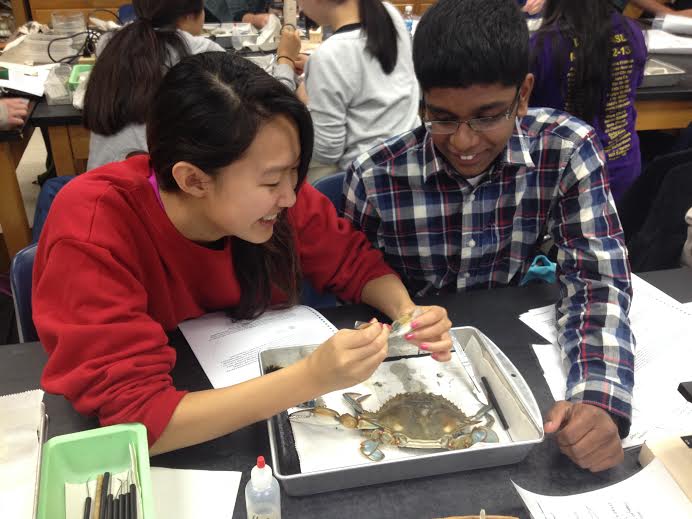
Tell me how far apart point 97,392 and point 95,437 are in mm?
65

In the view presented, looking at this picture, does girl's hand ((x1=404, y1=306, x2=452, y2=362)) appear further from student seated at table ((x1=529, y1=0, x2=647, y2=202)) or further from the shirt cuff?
student seated at table ((x1=529, y1=0, x2=647, y2=202))

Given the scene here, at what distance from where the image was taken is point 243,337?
1.08m

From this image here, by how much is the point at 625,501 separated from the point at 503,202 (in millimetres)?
655

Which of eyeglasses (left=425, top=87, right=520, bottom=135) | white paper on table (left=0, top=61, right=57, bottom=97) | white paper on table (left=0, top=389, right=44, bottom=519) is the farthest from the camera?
white paper on table (left=0, top=61, right=57, bottom=97)

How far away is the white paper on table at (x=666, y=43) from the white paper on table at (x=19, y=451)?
3.11m

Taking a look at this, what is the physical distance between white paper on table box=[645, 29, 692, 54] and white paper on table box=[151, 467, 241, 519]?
2.98 m

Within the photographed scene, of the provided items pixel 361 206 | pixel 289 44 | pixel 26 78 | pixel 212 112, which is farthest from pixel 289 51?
pixel 212 112

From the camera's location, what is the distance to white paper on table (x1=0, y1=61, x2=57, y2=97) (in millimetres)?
2336

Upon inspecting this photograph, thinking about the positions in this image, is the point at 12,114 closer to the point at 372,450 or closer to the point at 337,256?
the point at 337,256

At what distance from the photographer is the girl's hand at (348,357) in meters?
0.82

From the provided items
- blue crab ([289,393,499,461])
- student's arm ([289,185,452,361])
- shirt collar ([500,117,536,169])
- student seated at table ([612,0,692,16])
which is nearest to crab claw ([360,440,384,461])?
blue crab ([289,393,499,461])

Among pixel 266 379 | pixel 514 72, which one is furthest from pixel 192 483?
pixel 514 72

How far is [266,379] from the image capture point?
858 mm

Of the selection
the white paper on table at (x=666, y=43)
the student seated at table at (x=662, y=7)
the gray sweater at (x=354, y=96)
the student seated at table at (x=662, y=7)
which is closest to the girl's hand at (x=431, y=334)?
the gray sweater at (x=354, y=96)
